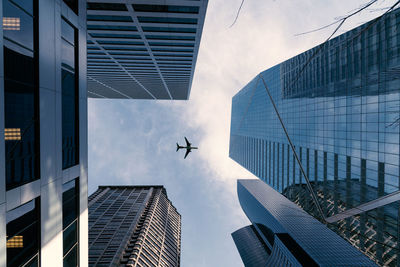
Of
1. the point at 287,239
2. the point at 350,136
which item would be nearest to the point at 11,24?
the point at 350,136

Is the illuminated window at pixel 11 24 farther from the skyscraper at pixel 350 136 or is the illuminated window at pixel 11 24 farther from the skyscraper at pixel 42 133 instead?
the skyscraper at pixel 350 136

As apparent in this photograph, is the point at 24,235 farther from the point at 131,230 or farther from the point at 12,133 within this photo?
the point at 131,230

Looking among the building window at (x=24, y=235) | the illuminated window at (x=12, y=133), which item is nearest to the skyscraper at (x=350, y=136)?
the building window at (x=24, y=235)

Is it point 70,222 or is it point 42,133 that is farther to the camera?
point 70,222

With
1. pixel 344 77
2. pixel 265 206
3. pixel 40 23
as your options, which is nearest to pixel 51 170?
pixel 40 23

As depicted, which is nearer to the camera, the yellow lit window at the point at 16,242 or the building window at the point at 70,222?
the yellow lit window at the point at 16,242

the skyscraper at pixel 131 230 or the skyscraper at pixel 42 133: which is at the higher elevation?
the skyscraper at pixel 42 133

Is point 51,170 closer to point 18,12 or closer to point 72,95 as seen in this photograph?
point 72,95
